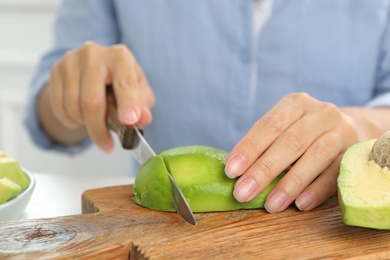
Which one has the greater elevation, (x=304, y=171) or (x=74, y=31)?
(x=74, y=31)

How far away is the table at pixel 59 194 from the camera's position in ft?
2.80

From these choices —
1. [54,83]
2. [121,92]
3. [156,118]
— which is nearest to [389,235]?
[121,92]

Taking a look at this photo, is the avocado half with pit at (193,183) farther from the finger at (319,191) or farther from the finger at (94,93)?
the finger at (94,93)

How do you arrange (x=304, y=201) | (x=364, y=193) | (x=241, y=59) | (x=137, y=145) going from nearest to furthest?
(x=364, y=193), (x=304, y=201), (x=137, y=145), (x=241, y=59)

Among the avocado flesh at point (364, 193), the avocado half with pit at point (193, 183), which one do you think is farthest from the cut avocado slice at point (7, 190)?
the avocado flesh at point (364, 193)

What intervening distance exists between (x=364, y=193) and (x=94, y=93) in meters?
0.47

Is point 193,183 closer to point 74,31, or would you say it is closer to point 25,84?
point 74,31

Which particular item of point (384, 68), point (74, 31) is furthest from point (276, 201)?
point (74, 31)

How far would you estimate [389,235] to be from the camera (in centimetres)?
68

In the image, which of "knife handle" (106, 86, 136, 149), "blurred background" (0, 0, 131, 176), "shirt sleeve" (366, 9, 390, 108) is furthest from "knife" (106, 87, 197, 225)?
"blurred background" (0, 0, 131, 176)

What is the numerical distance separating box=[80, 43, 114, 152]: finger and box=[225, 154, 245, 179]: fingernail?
0.97ft

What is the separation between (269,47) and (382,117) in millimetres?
312

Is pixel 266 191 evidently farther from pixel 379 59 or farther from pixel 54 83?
pixel 379 59

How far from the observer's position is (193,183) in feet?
2.45
